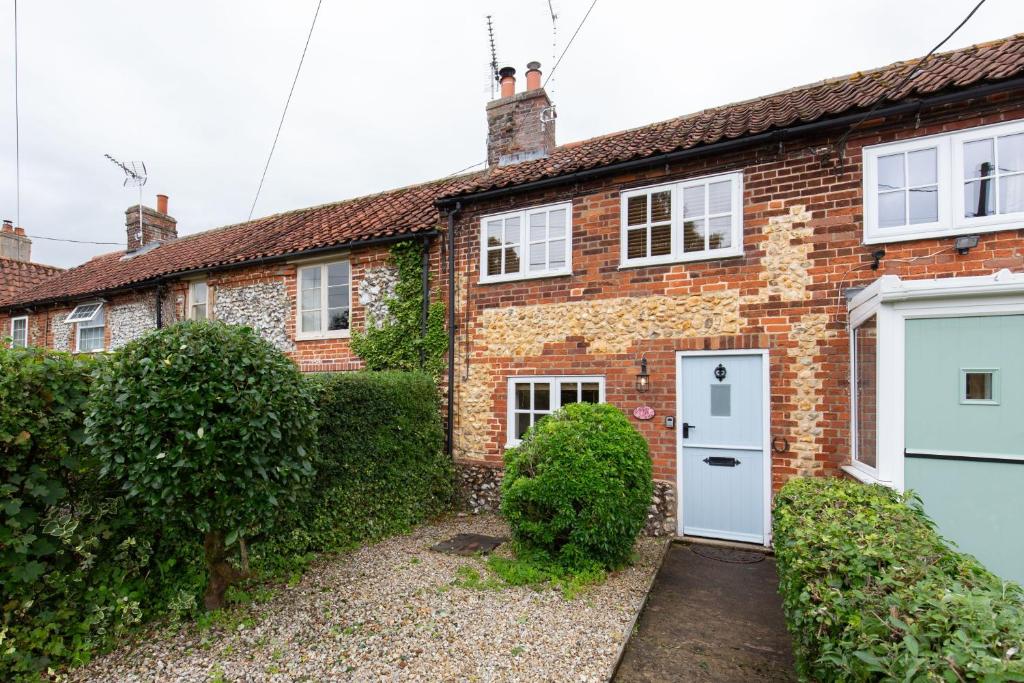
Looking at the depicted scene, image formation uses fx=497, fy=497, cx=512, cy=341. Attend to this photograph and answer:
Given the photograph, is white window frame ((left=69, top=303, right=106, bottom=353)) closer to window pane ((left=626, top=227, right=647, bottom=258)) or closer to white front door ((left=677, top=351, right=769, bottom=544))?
window pane ((left=626, top=227, right=647, bottom=258))

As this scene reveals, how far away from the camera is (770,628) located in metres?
4.21

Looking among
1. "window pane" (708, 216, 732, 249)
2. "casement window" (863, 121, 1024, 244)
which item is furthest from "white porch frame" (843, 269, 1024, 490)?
"window pane" (708, 216, 732, 249)

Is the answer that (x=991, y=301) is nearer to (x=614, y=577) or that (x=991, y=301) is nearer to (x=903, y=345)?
(x=903, y=345)

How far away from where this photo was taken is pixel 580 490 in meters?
5.11

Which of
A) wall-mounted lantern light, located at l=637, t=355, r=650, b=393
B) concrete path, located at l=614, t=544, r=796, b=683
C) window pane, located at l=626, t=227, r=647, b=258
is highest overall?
window pane, located at l=626, t=227, r=647, b=258

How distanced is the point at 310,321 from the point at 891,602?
9899 millimetres

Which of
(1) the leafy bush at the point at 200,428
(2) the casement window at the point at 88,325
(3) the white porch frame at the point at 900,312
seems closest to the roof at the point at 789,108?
(3) the white porch frame at the point at 900,312

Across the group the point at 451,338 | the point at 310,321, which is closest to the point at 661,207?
the point at 451,338

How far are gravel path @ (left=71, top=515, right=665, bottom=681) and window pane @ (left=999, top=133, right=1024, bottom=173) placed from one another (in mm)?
5530

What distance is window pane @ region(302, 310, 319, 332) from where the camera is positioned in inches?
391

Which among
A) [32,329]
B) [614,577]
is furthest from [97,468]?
[32,329]

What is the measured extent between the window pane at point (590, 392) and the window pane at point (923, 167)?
434 centimetres

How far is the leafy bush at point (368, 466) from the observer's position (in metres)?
5.63

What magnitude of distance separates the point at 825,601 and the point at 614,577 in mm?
3316
